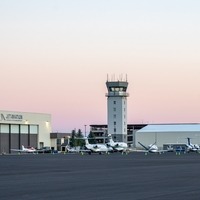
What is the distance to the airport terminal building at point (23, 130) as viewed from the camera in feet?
461

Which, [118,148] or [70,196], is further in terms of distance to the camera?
[118,148]

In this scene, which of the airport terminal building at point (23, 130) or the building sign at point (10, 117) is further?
the airport terminal building at point (23, 130)

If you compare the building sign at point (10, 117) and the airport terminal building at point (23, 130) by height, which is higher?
the building sign at point (10, 117)

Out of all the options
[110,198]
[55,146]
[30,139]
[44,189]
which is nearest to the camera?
[110,198]

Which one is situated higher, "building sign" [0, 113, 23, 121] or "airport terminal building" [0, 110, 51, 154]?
"building sign" [0, 113, 23, 121]

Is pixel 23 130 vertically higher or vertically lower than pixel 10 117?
lower

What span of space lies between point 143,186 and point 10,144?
112872mm

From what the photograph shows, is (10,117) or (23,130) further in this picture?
(23,130)

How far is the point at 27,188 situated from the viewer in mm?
29953

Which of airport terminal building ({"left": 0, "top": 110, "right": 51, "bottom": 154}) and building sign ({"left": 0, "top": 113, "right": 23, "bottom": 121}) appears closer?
building sign ({"left": 0, "top": 113, "right": 23, "bottom": 121})

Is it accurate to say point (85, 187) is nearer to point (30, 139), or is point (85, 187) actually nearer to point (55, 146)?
point (30, 139)

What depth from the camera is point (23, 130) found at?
148 metres

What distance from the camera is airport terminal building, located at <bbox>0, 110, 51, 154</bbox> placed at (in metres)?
141

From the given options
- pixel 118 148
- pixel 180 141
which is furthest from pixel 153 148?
pixel 180 141
